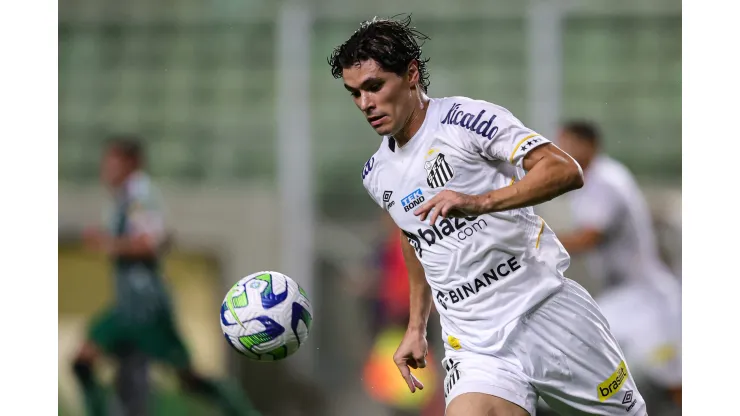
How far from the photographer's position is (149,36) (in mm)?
12398

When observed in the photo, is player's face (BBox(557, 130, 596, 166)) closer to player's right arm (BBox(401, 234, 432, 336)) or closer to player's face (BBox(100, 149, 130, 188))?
player's right arm (BBox(401, 234, 432, 336))

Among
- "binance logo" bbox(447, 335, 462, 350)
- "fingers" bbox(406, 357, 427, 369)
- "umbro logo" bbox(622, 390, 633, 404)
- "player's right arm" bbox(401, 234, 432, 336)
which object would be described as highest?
"player's right arm" bbox(401, 234, 432, 336)

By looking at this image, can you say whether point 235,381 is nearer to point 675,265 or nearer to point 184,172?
point 184,172

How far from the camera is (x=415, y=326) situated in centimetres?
366

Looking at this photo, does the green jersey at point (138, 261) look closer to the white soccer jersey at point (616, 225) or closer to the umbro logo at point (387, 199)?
the white soccer jersey at point (616, 225)

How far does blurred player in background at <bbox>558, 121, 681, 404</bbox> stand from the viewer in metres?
6.63

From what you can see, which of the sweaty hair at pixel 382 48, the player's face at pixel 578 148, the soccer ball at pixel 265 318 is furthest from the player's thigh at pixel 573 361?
the player's face at pixel 578 148

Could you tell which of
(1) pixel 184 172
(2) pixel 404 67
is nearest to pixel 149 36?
(1) pixel 184 172

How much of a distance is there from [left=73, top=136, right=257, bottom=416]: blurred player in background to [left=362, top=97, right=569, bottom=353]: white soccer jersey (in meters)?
4.58

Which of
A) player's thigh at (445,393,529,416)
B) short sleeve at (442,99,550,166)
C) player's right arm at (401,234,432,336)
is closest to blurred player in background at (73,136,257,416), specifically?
player's right arm at (401,234,432,336)

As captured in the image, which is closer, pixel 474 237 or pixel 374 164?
pixel 474 237

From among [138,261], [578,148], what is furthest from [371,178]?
[138,261]

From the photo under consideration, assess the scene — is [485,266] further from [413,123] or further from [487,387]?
[413,123]

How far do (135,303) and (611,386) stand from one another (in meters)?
5.28
